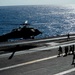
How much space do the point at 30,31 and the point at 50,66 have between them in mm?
57328

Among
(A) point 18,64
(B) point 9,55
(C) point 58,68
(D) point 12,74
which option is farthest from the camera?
(B) point 9,55

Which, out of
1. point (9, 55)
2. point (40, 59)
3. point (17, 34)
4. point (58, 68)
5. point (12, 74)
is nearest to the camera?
point (12, 74)

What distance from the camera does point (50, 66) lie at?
875 inches

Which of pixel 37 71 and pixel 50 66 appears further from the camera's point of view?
pixel 50 66

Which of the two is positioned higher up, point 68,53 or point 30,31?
point 68,53

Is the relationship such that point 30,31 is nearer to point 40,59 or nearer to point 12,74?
point 40,59

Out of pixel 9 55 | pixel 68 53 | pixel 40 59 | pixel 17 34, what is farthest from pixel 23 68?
pixel 17 34

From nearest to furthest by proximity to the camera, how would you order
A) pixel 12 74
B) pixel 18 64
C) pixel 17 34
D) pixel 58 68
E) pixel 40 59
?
pixel 12 74, pixel 58 68, pixel 18 64, pixel 40 59, pixel 17 34

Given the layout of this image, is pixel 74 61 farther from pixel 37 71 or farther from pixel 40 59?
pixel 37 71

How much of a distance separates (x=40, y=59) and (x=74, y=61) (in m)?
3.26

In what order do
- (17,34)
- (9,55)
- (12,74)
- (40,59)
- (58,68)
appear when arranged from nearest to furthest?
(12,74)
(58,68)
(40,59)
(9,55)
(17,34)

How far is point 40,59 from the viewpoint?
25500 millimetres

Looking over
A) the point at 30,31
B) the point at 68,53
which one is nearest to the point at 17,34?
the point at 30,31

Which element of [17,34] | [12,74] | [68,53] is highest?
[12,74]
